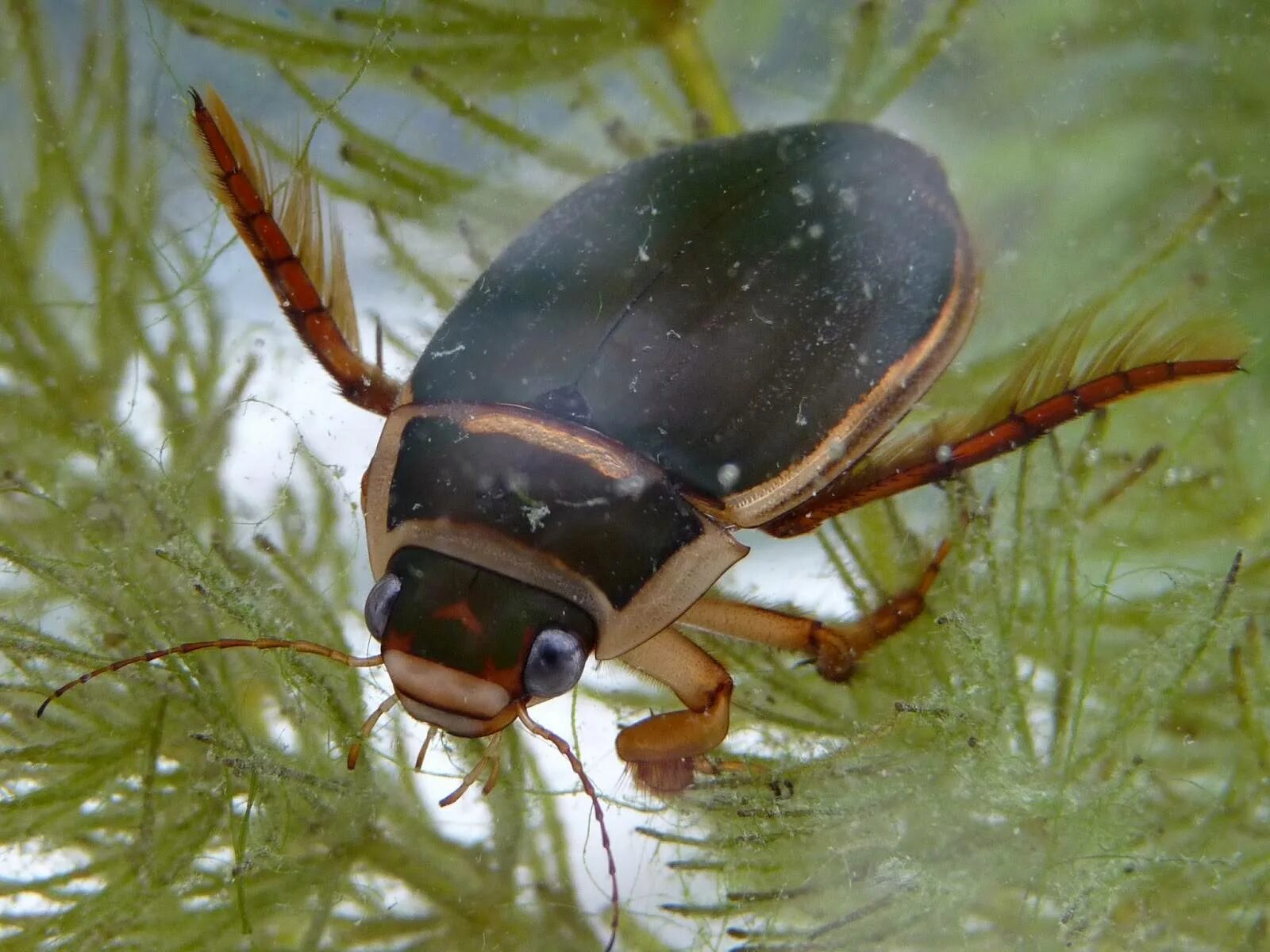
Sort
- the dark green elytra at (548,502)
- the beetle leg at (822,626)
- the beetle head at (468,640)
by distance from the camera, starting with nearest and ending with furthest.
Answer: the beetle head at (468,640), the dark green elytra at (548,502), the beetle leg at (822,626)

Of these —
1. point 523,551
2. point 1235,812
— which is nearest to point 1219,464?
point 1235,812

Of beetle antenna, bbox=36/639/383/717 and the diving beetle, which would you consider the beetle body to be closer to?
the diving beetle

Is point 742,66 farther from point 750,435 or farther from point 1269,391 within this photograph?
point 1269,391

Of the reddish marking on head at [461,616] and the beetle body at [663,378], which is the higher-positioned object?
the beetle body at [663,378]

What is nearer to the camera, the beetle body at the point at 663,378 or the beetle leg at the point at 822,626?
the beetle body at the point at 663,378

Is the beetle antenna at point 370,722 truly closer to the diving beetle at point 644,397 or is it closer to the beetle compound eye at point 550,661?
the diving beetle at point 644,397

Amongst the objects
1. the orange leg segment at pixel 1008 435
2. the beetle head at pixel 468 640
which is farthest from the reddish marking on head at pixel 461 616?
the orange leg segment at pixel 1008 435
